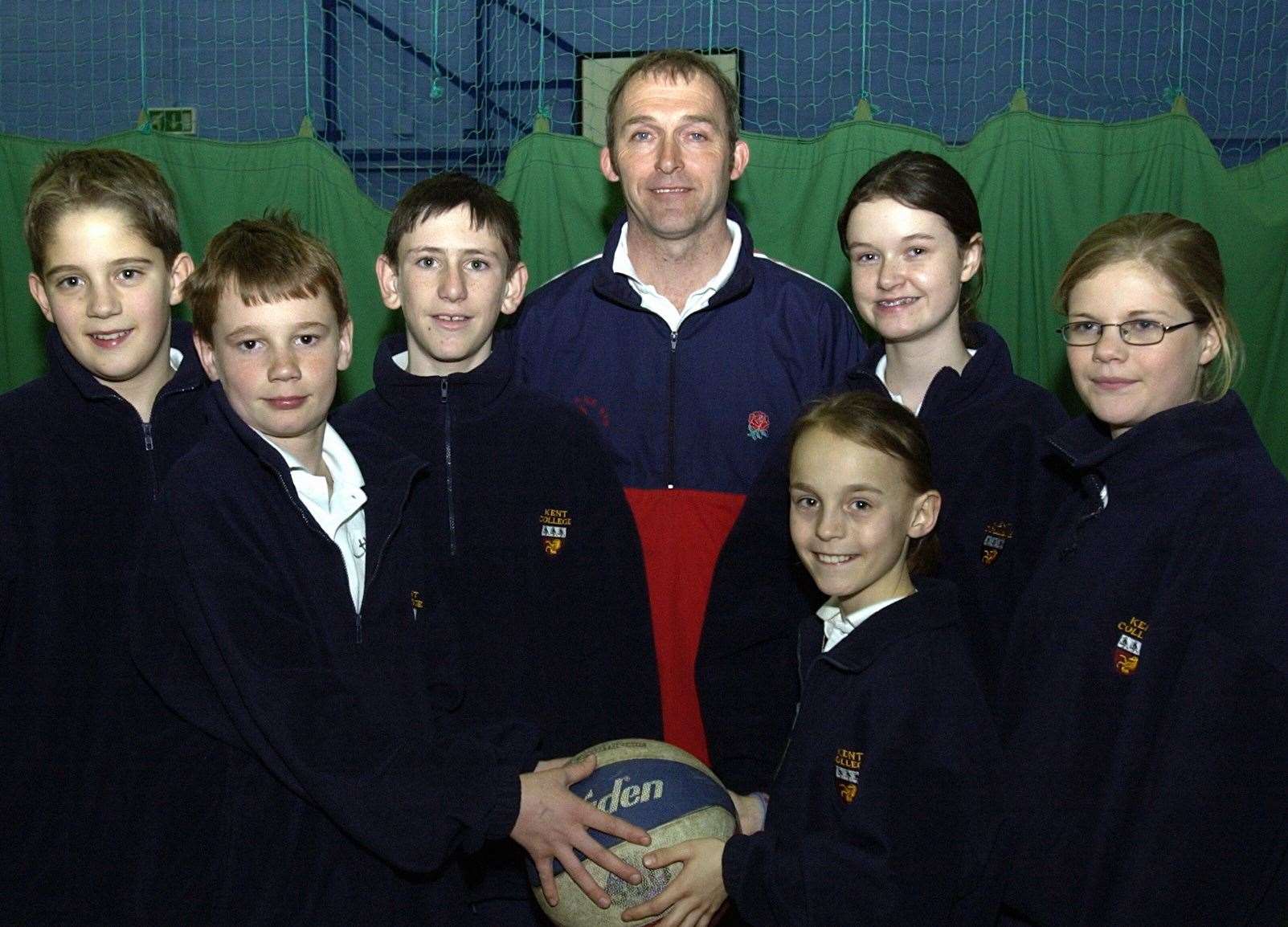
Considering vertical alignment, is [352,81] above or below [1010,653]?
above

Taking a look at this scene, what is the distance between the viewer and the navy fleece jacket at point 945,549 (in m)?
2.22

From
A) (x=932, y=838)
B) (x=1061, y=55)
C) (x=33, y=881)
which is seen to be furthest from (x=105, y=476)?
(x=1061, y=55)

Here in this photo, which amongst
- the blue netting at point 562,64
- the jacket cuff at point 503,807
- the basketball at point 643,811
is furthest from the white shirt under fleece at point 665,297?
the blue netting at point 562,64

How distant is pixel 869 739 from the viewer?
1.78 meters

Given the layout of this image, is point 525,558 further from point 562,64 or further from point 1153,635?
point 562,64

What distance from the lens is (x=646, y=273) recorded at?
2.90 meters

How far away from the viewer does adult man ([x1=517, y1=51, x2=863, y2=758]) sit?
9.08 feet

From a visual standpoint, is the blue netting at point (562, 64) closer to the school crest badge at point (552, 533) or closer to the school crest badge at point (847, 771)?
the school crest badge at point (552, 533)

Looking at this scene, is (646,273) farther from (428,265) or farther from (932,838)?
(932,838)

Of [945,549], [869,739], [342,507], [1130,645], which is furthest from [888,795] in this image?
[342,507]

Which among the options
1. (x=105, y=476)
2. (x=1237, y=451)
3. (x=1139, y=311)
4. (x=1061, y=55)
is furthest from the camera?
(x=1061, y=55)

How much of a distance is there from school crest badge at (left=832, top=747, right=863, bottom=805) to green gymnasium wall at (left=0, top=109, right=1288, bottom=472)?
3271 millimetres

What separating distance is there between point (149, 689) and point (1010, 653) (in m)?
1.59

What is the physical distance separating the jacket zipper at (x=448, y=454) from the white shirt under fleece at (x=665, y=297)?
25.0 inches
